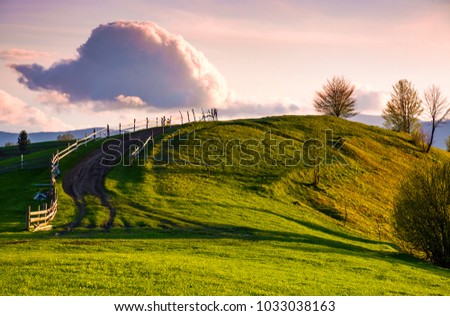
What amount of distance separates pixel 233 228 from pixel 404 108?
378 feet

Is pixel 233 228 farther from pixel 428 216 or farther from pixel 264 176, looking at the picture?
pixel 264 176

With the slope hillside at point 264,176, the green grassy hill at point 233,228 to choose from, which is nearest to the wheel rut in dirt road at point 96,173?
the green grassy hill at point 233,228

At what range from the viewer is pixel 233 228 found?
193 feet

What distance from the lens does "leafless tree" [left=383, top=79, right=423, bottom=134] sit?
155000 mm

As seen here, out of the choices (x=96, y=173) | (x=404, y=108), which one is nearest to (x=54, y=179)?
(x=96, y=173)

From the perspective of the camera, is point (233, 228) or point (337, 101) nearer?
point (233, 228)

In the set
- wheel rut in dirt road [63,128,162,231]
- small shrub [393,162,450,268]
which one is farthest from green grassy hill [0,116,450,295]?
small shrub [393,162,450,268]

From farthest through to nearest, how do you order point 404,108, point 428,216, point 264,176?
1. point 404,108
2. point 264,176
3. point 428,216

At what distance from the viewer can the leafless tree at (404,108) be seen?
155 metres

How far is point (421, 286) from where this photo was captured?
1560 inches

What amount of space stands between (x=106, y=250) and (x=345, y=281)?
19161 mm

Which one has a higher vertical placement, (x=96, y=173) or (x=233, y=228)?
(x=96, y=173)

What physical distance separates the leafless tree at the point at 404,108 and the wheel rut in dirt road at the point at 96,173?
267ft

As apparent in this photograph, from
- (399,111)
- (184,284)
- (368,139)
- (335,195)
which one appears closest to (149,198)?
(335,195)
